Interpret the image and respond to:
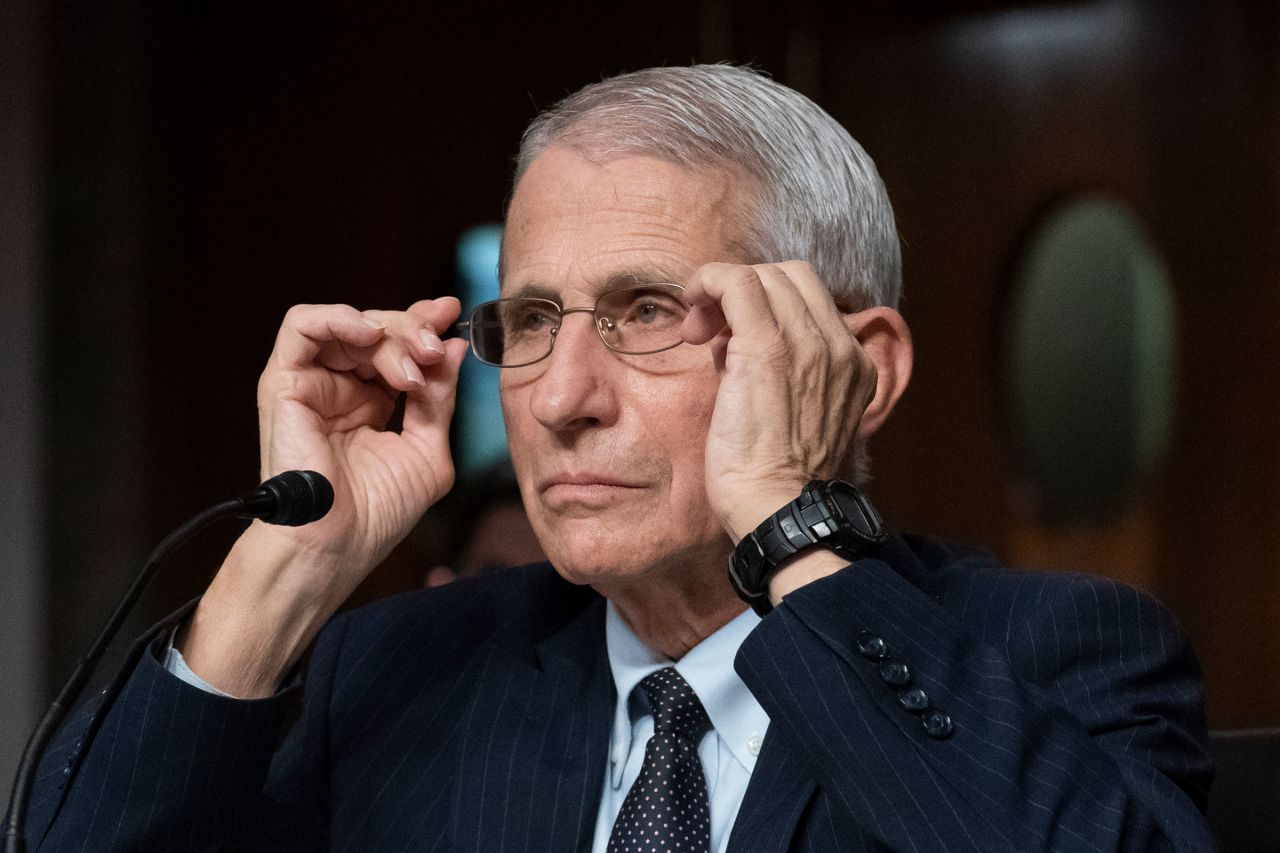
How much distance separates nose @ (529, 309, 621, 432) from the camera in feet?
5.16

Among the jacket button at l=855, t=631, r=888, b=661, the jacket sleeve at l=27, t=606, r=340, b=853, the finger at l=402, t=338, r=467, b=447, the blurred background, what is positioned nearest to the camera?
the jacket button at l=855, t=631, r=888, b=661

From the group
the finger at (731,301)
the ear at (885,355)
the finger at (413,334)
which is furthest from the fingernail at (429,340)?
the ear at (885,355)

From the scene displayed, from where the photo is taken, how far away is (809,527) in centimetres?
139

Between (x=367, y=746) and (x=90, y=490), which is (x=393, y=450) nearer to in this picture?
(x=367, y=746)

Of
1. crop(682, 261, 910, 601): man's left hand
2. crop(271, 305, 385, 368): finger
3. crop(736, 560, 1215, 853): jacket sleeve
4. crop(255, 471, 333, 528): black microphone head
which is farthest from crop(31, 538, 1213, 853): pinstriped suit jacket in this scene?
crop(271, 305, 385, 368): finger

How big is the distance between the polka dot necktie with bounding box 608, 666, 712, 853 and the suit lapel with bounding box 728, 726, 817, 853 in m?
0.07

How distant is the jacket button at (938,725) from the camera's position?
50.8 inches

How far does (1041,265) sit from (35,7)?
2990 mm

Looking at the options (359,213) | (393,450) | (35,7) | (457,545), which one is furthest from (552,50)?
(393,450)

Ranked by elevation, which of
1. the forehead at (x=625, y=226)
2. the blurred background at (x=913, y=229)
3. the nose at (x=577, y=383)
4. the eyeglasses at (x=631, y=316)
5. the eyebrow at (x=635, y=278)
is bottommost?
the blurred background at (x=913, y=229)

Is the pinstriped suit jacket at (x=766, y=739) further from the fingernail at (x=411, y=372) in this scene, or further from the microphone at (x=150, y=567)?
the fingernail at (x=411, y=372)

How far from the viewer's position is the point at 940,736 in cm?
Answer: 129

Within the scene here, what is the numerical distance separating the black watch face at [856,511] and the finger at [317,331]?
0.63 metres

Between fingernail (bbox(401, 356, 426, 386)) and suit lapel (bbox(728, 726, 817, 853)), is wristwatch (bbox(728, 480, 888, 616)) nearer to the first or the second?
suit lapel (bbox(728, 726, 817, 853))
